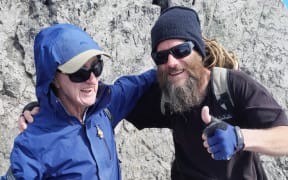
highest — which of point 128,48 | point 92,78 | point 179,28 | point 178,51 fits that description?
point 179,28

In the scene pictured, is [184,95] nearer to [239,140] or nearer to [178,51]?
[178,51]

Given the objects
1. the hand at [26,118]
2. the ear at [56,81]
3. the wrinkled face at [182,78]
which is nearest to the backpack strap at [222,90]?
the wrinkled face at [182,78]

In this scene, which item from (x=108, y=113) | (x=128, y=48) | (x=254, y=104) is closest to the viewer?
(x=254, y=104)

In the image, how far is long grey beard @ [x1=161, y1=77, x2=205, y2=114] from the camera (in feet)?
10.7

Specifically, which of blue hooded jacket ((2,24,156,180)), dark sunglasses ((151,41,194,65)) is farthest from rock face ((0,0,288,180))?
dark sunglasses ((151,41,194,65))

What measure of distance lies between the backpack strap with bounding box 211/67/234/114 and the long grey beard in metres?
0.15

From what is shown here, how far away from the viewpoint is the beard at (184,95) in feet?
10.7

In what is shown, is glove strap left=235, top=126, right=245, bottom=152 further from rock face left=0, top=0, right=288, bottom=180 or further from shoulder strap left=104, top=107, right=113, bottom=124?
rock face left=0, top=0, right=288, bottom=180

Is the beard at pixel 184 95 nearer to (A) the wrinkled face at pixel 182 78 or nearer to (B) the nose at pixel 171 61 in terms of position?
(A) the wrinkled face at pixel 182 78

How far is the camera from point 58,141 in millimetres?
2986

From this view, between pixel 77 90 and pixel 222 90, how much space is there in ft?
3.08

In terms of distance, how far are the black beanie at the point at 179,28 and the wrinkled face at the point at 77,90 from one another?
53 centimetres

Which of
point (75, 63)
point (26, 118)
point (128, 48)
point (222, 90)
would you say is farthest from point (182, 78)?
point (128, 48)

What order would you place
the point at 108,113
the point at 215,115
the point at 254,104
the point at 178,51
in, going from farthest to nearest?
the point at 108,113
the point at 178,51
the point at 215,115
the point at 254,104
